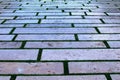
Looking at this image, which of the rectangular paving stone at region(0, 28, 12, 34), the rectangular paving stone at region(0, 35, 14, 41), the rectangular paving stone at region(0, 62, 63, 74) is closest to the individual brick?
the rectangular paving stone at region(0, 62, 63, 74)

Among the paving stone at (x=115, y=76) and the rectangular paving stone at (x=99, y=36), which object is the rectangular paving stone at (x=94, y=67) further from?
the rectangular paving stone at (x=99, y=36)

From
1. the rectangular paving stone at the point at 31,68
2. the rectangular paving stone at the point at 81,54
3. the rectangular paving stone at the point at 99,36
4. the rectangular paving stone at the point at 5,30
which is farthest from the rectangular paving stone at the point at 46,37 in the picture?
the rectangular paving stone at the point at 31,68

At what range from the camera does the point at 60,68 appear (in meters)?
1.93

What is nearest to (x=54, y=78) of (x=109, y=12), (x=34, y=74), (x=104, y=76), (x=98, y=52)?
(x=34, y=74)

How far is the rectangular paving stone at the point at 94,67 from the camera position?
187cm

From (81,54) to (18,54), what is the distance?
1.69ft

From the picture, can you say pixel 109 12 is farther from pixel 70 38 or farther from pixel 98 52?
pixel 98 52

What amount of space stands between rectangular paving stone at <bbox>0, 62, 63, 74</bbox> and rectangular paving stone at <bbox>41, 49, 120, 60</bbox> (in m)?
0.14

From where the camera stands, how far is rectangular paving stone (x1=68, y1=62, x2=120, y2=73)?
187cm

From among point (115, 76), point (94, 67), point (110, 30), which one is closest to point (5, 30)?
point (110, 30)

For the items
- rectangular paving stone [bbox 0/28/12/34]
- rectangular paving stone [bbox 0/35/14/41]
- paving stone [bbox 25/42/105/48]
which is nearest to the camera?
paving stone [bbox 25/42/105/48]

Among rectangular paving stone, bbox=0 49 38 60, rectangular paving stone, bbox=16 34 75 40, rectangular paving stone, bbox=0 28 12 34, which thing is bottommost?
rectangular paving stone, bbox=0 28 12 34

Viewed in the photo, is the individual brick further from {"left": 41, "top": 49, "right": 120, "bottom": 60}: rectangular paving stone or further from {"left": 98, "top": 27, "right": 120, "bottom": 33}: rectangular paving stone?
{"left": 98, "top": 27, "right": 120, "bottom": 33}: rectangular paving stone

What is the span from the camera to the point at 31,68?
6.28ft
